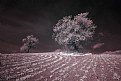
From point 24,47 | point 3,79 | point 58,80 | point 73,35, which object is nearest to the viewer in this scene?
point 3,79

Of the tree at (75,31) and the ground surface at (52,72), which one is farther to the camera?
the tree at (75,31)

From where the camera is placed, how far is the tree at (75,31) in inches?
2488

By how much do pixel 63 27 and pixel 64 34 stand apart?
7.73 feet

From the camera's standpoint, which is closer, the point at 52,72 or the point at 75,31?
the point at 52,72

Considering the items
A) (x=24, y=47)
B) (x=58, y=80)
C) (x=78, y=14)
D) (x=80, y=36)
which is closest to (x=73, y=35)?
(x=80, y=36)

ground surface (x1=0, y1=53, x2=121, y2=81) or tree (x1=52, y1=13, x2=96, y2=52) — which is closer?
ground surface (x1=0, y1=53, x2=121, y2=81)

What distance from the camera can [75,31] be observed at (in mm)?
63344

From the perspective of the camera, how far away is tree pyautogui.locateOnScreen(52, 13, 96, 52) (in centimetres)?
6319

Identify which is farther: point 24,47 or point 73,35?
point 24,47

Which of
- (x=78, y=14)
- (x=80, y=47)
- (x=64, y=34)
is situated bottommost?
(x=80, y=47)

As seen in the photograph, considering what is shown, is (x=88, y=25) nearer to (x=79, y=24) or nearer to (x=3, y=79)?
(x=79, y=24)

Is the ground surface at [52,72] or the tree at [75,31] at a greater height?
the tree at [75,31]

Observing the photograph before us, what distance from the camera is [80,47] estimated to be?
2571 inches

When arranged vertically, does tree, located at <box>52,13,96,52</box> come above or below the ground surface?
above
